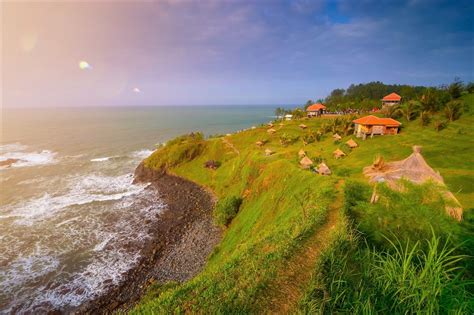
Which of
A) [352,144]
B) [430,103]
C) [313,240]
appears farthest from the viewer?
[430,103]

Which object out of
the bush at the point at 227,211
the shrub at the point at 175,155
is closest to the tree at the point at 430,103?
the bush at the point at 227,211

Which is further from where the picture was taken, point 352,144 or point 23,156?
point 23,156

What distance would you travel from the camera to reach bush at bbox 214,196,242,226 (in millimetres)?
30188

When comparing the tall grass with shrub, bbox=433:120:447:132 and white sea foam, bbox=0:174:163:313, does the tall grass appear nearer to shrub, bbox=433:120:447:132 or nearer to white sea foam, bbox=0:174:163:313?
white sea foam, bbox=0:174:163:313

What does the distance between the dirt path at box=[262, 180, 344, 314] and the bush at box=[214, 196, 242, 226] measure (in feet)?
61.5

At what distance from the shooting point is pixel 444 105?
51875 mm

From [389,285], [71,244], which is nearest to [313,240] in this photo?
[389,285]

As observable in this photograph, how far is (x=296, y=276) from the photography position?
9719mm

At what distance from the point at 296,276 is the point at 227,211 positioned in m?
21.3

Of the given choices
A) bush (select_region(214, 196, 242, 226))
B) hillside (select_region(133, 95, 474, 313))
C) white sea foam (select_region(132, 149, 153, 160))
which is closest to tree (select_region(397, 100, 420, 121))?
hillside (select_region(133, 95, 474, 313))

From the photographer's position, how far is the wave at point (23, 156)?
62.7m

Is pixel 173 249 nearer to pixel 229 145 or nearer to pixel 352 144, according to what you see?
pixel 352 144

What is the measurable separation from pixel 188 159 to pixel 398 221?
48.4 meters

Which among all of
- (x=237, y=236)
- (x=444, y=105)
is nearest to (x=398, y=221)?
(x=237, y=236)
